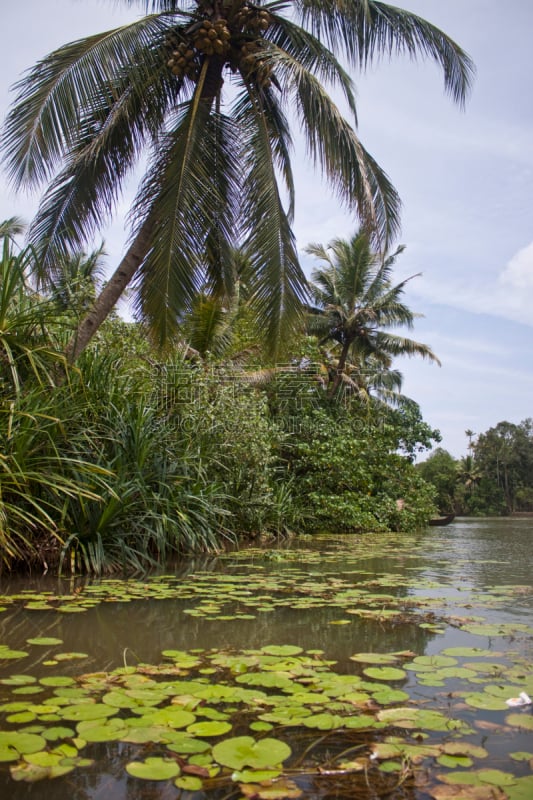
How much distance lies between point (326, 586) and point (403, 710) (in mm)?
2664

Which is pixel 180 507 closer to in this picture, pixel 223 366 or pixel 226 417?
pixel 226 417

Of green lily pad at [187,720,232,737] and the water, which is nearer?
the water

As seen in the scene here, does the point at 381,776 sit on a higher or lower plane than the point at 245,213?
lower

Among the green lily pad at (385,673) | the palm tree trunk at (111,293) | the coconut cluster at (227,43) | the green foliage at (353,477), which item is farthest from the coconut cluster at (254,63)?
the green foliage at (353,477)

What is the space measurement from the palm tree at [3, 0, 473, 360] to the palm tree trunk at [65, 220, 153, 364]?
1cm

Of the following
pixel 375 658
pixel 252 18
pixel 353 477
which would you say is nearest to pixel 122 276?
pixel 252 18

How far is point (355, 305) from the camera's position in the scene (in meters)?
19.1

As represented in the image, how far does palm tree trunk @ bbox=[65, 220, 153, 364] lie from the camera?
20.2ft

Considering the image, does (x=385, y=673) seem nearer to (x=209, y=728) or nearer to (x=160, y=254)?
(x=209, y=728)

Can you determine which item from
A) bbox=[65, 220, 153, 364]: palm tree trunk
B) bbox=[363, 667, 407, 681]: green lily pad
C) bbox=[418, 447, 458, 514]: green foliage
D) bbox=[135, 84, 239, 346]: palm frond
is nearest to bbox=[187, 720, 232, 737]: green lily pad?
bbox=[363, 667, 407, 681]: green lily pad

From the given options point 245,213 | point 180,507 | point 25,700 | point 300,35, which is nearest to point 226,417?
point 180,507

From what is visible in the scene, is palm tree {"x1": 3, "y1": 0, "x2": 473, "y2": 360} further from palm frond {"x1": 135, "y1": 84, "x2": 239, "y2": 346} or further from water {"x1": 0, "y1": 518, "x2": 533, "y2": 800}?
water {"x1": 0, "y1": 518, "x2": 533, "y2": 800}

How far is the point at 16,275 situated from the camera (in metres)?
5.14

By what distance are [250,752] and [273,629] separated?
1.62 metres
